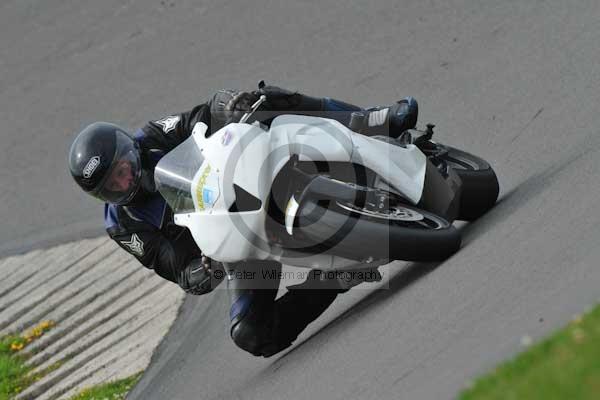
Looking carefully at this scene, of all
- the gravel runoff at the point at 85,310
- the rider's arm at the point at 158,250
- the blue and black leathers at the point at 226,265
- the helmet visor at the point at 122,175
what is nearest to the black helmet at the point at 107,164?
the helmet visor at the point at 122,175

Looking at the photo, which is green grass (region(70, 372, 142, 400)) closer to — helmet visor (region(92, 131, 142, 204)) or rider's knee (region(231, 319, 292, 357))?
rider's knee (region(231, 319, 292, 357))

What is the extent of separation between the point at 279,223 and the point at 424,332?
3.10ft

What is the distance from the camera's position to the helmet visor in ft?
20.7

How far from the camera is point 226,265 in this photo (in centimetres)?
603

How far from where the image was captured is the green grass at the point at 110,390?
24.3 feet

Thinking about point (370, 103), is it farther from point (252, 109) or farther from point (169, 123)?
point (252, 109)

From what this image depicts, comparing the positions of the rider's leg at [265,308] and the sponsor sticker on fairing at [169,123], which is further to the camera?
the sponsor sticker on fairing at [169,123]

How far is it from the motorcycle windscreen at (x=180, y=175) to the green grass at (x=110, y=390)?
198 cm

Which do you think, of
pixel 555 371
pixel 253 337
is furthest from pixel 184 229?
pixel 555 371

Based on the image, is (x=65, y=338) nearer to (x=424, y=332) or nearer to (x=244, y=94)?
(x=244, y=94)

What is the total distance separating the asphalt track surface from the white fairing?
0.53 m

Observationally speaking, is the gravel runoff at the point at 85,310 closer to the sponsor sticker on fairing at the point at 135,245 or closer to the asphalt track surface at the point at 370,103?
the asphalt track surface at the point at 370,103

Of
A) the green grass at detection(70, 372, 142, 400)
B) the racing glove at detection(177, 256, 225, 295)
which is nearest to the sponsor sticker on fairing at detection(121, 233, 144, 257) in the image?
the racing glove at detection(177, 256, 225, 295)

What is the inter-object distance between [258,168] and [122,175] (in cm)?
119
